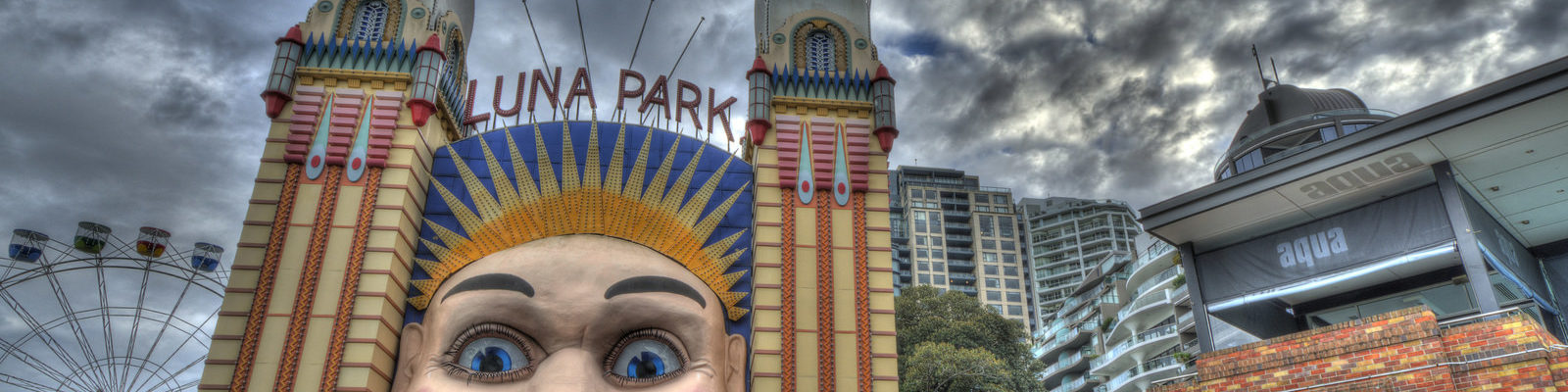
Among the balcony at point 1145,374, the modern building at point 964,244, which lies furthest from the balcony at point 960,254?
the balcony at point 1145,374

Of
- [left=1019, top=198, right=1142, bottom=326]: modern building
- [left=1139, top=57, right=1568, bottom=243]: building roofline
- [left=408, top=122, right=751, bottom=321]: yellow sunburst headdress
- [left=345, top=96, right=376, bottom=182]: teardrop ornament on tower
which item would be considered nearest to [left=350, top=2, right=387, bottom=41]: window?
[left=345, top=96, right=376, bottom=182]: teardrop ornament on tower

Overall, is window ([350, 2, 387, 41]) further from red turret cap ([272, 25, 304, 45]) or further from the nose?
the nose

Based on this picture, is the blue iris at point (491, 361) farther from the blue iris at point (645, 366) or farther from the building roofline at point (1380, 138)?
the building roofline at point (1380, 138)

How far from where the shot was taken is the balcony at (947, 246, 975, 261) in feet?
334

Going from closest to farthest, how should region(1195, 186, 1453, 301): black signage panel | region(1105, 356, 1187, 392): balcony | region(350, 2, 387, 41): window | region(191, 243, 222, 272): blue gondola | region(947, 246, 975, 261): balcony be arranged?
region(350, 2, 387, 41): window < region(1195, 186, 1453, 301): black signage panel < region(191, 243, 222, 272): blue gondola < region(1105, 356, 1187, 392): balcony < region(947, 246, 975, 261): balcony

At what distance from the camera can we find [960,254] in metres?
102

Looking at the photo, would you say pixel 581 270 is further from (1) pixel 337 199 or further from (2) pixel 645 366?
(1) pixel 337 199

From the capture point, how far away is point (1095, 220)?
102625mm

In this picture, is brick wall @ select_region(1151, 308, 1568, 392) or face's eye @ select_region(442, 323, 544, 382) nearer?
face's eye @ select_region(442, 323, 544, 382)

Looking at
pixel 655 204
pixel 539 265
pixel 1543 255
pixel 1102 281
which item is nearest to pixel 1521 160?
pixel 1543 255

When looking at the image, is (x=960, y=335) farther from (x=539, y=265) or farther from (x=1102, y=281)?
(x=1102, y=281)

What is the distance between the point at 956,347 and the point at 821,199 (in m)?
20.2

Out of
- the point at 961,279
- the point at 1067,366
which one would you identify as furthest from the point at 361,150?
the point at 961,279

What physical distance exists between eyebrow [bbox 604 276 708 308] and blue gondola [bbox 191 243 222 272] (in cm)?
1190
